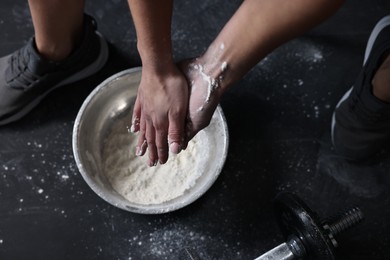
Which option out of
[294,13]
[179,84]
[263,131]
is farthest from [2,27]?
[294,13]

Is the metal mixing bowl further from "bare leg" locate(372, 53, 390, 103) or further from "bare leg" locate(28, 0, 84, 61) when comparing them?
"bare leg" locate(372, 53, 390, 103)

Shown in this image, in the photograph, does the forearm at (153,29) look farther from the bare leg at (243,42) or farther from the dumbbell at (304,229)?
the dumbbell at (304,229)

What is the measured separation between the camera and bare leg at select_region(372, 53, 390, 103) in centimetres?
99

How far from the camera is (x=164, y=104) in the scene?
2.93 feet

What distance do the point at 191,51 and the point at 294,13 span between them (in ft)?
1.78

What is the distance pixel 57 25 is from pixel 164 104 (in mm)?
329

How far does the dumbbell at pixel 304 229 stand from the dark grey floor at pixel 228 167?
0.32 ft

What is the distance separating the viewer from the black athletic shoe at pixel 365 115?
102 centimetres

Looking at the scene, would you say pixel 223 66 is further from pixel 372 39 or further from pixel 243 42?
pixel 372 39

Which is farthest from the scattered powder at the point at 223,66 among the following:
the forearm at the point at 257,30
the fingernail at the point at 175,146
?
the fingernail at the point at 175,146

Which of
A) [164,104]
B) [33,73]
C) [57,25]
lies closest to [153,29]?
[164,104]

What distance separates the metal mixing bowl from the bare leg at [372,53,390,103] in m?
0.34

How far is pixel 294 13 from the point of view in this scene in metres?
0.72

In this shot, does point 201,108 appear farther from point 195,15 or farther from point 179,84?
point 195,15
